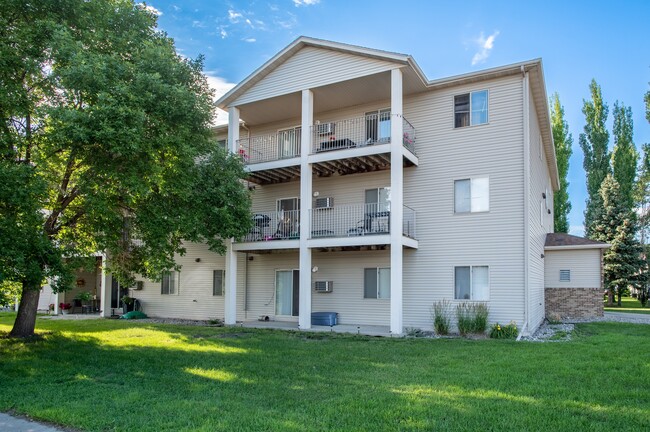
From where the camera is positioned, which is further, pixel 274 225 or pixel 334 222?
pixel 274 225

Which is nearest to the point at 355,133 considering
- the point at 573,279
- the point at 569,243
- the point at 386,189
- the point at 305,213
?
the point at 386,189

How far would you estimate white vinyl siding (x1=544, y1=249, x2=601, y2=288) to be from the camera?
64.2 ft

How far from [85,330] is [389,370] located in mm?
11148

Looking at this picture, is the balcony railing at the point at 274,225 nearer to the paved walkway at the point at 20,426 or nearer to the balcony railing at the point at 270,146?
the balcony railing at the point at 270,146

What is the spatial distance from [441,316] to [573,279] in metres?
8.49

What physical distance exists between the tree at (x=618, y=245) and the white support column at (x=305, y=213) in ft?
79.1

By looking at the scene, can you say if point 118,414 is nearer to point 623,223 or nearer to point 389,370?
point 389,370

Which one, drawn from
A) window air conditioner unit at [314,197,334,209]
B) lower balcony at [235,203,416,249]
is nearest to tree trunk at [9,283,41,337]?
lower balcony at [235,203,416,249]

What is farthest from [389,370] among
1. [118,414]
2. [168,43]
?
[168,43]

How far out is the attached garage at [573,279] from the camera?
770 inches

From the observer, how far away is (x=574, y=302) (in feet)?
65.2

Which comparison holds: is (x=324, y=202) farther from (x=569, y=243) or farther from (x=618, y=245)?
(x=618, y=245)

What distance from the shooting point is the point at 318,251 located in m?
17.4

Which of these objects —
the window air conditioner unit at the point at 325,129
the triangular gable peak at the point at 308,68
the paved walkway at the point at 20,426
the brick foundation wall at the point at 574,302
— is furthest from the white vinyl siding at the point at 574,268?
the paved walkway at the point at 20,426
